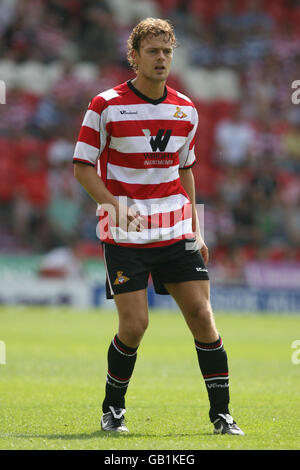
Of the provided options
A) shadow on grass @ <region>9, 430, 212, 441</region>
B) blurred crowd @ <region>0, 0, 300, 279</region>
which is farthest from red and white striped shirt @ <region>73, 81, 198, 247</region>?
blurred crowd @ <region>0, 0, 300, 279</region>

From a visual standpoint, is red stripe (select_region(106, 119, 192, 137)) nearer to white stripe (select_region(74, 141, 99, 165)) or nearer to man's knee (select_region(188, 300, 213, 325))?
white stripe (select_region(74, 141, 99, 165))

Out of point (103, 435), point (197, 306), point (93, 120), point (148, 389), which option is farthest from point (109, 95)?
point (148, 389)

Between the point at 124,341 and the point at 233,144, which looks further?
the point at 233,144

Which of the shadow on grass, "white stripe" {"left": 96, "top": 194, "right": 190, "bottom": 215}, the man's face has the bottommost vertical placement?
the shadow on grass

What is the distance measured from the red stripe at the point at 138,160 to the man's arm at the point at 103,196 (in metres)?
0.19

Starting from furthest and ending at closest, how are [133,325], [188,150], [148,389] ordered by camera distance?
[148,389], [188,150], [133,325]

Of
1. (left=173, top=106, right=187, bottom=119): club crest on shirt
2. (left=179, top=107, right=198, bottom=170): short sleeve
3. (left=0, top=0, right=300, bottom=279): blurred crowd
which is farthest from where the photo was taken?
(left=0, top=0, right=300, bottom=279): blurred crowd

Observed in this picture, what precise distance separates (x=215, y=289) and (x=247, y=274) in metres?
0.92

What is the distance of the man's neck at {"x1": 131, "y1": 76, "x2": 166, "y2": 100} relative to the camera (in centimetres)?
566

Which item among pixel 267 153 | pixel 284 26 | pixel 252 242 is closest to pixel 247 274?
pixel 252 242

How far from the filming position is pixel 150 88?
18.6ft

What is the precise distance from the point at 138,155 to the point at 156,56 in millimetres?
643

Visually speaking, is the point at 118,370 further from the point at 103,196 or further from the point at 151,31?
the point at 151,31

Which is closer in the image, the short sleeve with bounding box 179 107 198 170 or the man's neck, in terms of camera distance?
the man's neck
